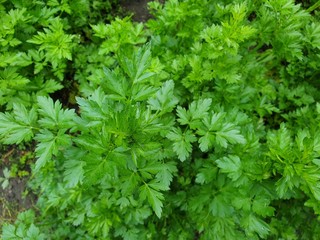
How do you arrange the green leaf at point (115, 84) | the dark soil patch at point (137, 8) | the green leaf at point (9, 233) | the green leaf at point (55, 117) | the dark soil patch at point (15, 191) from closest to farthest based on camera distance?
the green leaf at point (115, 84)
the green leaf at point (55, 117)
the green leaf at point (9, 233)
the dark soil patch at point (15, 191)
the dark soil patch at point (137, 8)

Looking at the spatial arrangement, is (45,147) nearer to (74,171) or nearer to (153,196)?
(74,171)

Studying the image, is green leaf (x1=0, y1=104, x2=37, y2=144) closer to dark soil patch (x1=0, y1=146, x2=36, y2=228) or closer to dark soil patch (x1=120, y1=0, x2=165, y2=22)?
dark soil patch (x1=0, y1=146, x2=36, y2=228)

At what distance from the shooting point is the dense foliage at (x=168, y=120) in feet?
6.89

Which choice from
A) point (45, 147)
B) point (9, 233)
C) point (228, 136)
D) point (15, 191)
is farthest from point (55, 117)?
point (15, 191)

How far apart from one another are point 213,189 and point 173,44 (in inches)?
54.1

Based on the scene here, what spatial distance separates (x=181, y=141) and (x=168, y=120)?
174 mm

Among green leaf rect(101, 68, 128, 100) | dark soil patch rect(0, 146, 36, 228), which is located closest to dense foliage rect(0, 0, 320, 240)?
green leaf rect(101, 68, 128, 100)

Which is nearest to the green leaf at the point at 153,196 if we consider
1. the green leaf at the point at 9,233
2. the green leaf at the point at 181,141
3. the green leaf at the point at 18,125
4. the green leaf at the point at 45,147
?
the green leaf at the point at 181,141

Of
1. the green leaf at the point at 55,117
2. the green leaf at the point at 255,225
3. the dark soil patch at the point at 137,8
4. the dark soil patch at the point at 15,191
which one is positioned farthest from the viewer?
the dark soil patch at the point at 137,8

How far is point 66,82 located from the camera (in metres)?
3.87

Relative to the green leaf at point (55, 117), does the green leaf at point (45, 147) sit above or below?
below

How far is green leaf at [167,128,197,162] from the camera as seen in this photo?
2318mm

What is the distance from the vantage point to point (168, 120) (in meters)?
2.38

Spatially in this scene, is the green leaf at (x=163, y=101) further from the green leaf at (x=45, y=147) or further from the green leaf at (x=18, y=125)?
the green leaf at (x=18, y=125)
